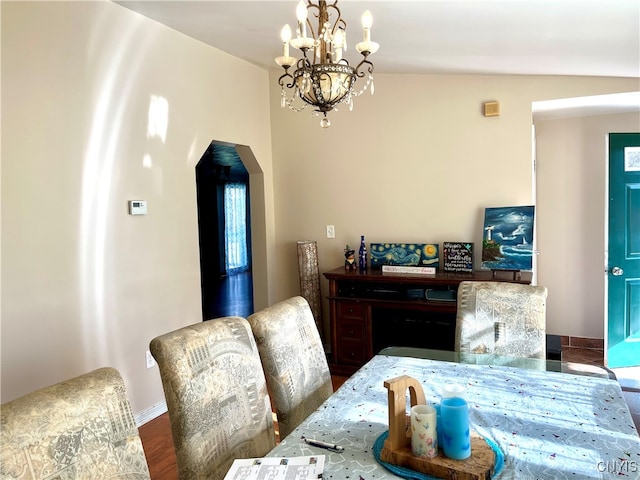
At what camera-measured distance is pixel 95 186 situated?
2.82 metres

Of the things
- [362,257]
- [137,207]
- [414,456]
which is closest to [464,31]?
[362,257]

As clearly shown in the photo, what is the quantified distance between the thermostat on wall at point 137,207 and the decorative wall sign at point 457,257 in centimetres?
226

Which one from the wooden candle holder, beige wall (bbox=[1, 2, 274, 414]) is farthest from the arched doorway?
the wooden candle holder

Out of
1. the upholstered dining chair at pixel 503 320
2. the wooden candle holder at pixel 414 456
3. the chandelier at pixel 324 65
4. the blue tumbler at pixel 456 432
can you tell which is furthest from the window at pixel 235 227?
the blue tumbler at pixel 456 432

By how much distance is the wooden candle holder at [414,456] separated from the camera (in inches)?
48.0

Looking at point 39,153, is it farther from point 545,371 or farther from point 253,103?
point 545,371

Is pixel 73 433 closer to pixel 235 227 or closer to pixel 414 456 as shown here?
pixel 414 456

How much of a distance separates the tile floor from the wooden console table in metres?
1.05

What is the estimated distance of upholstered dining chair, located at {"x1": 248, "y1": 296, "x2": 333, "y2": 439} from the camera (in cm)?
189

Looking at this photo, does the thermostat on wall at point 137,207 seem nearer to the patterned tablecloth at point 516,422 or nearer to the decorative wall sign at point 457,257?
the patterned tablecloth at point 516,422

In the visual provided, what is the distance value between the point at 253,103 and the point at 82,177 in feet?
6.37

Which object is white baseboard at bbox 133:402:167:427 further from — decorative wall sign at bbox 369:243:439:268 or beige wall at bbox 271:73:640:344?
decorative wall sign at bbox 369:243:439:268

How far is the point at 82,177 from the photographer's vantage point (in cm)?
274

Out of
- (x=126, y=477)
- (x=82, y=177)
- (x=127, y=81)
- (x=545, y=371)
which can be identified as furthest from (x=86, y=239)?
(x=545, y=371)
